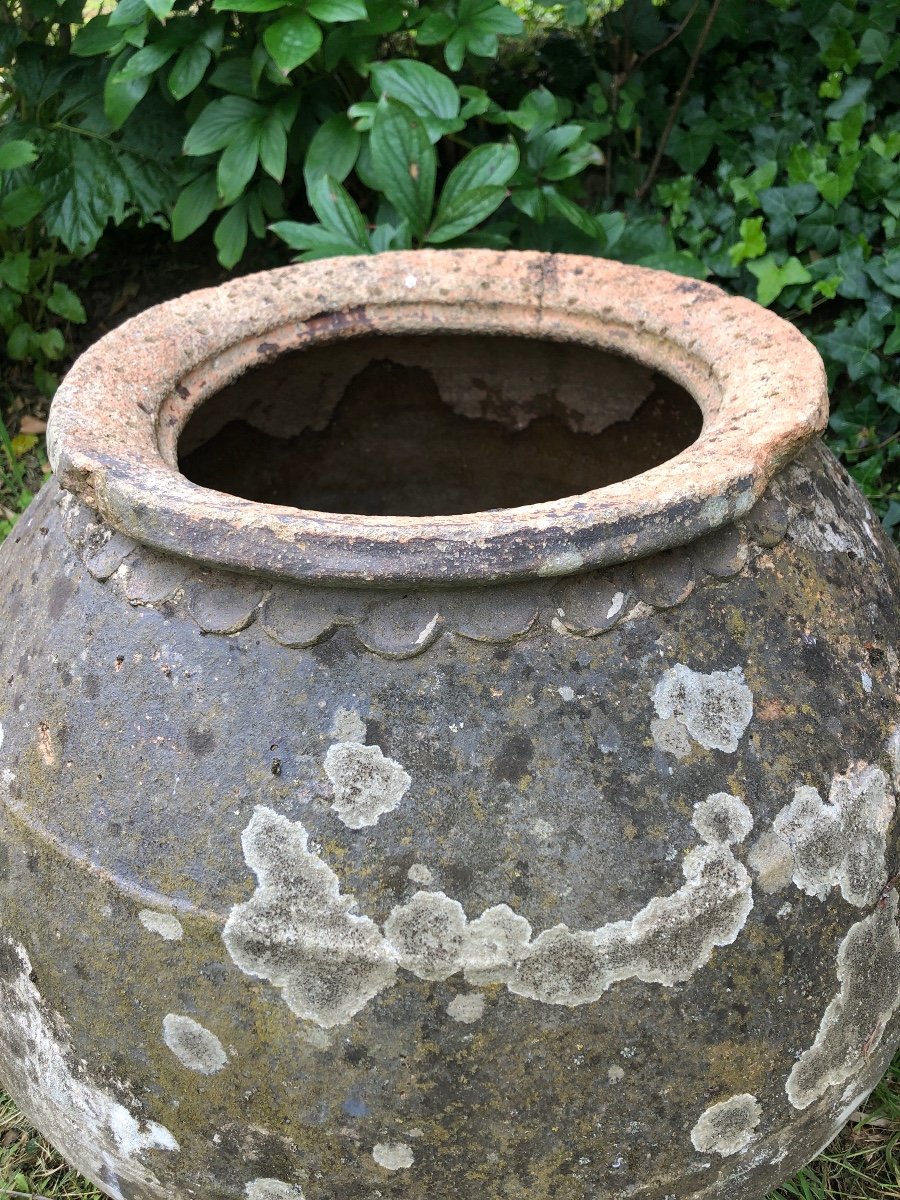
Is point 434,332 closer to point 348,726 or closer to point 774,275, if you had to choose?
point 348,726

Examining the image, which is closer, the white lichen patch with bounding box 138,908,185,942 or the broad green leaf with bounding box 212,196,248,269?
the white lichen patch with bounding box 138,908,185,942

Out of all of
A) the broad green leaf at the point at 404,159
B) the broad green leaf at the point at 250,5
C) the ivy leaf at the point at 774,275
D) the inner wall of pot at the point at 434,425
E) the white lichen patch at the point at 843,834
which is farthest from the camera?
the ivy leaf at the point at 774,275

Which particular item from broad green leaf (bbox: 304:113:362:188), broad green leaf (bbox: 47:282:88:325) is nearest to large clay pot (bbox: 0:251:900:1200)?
broad green leaf (bbox: 304:113:362:188)

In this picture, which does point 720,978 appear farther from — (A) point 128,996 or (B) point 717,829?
(A) point 128,996

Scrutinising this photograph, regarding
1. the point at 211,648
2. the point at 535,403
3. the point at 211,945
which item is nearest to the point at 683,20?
the point at 535,403

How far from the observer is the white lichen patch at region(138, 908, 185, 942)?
1247 mm

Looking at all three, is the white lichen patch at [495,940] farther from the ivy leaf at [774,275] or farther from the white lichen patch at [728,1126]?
the ivy leaf at [774,275]

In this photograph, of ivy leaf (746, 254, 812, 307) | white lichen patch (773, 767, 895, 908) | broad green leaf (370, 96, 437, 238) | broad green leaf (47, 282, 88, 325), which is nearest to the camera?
white lichen patch (773, 767, 895, 908)

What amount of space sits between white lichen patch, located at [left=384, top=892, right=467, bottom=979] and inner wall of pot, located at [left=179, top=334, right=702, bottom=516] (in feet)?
2.98

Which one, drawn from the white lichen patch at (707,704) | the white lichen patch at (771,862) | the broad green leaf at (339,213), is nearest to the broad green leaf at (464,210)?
the broad green leaf at (339,213)

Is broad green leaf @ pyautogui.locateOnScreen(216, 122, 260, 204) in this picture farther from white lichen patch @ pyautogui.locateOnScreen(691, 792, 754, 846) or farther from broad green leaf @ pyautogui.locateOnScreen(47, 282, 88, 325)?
white lichen patch @ pyautogui.locateOnScreen(691, 792, 754, 846)

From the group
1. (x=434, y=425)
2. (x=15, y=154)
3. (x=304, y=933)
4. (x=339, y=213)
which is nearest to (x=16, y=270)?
(x=15, y=154)

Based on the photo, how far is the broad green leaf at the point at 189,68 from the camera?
2725mm

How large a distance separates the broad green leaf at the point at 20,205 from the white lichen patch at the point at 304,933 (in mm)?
2260
